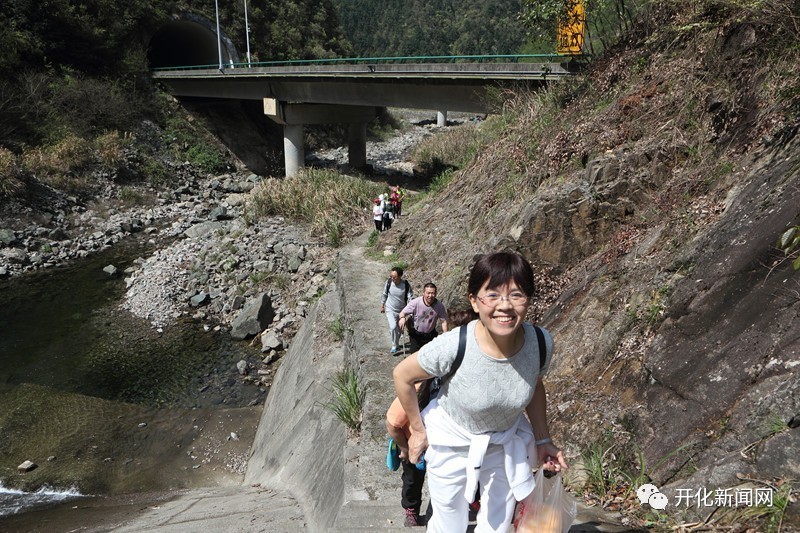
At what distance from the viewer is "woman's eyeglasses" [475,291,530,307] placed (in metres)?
2.35

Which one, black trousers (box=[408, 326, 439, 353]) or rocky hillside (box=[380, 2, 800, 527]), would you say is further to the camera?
black trousers (box=[408, 326, 439, 353])

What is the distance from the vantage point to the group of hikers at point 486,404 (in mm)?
2383

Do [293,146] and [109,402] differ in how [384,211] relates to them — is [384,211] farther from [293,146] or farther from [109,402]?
[293,146]

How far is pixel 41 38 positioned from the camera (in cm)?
2739

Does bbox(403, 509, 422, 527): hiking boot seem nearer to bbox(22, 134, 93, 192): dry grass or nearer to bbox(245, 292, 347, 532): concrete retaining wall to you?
bbox(245, 292, 347, 532): concrete retaining wall

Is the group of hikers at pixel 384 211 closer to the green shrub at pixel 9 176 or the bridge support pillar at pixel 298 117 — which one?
the bridge support pillar at pixel 298 117

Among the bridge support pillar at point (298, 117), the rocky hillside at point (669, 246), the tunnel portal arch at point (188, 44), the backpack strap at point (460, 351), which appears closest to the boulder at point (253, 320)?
the rocky hillside at point (669, 246)

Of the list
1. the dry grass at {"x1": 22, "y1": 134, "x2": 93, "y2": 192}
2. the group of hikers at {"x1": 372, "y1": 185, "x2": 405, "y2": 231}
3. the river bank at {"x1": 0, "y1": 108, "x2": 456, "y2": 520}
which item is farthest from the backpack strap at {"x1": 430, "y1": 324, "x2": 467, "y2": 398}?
the dry grass at {"x1": 22, "y1": 134, "x2": 93, "y2": 192}

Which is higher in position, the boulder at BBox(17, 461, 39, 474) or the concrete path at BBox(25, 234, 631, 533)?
the concrete path at BBox(25, 234, 631, 533)

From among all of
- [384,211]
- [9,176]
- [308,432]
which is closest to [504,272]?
[308,432]

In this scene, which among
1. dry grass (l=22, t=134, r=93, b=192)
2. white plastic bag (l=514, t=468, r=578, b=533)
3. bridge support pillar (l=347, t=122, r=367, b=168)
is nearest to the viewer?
white plastic bag (l=514, t=468, r=578, b=533)

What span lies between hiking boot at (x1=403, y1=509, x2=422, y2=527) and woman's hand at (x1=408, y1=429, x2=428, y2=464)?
0.97 m

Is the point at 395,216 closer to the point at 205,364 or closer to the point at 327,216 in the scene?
the point at 327,216

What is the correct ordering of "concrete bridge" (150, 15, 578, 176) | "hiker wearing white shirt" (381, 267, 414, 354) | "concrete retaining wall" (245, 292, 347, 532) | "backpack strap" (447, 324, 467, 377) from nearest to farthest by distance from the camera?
"backpack strap" (447, 324, 467, 377) → "concrete retaining wall" (245, 292, 347, 532) → "hiker wearing white shirt" (381, 267, 414, 354) → "concrete bridge" (150, 15, 578, 176)
